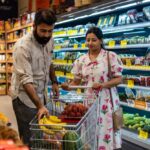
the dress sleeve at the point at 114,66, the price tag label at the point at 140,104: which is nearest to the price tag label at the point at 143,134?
the price tag label at the point at 140,104

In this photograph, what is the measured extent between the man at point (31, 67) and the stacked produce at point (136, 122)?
1992mm

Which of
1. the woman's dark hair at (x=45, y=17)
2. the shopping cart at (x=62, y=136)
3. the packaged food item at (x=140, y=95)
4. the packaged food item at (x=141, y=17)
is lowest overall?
the packaged food item at (x=140, y=95)

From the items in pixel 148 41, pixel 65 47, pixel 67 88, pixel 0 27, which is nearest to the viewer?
pixel 67 88

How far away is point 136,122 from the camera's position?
16.6 feet

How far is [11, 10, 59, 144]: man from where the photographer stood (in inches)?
109

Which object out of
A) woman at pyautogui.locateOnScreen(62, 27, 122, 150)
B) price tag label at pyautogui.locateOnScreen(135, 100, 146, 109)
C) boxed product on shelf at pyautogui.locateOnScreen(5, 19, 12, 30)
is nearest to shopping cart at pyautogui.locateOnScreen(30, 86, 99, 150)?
woman at pyautogui.locateOnScreen(62, 27, 122, 150)

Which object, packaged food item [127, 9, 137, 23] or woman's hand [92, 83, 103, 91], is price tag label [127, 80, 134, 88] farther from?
woman's hand [92, 83, 103, 91]

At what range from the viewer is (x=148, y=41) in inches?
185

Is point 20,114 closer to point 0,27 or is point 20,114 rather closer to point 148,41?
point 148,41

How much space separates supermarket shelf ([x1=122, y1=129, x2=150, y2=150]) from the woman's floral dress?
2.52 ft

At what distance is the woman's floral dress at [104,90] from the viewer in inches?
145

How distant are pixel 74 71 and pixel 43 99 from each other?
0.77 meters

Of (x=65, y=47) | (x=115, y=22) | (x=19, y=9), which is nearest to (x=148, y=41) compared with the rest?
(x=115, y=22)

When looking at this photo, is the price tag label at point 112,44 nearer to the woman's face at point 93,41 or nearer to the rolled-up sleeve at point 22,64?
the woman's face at point 93,41
